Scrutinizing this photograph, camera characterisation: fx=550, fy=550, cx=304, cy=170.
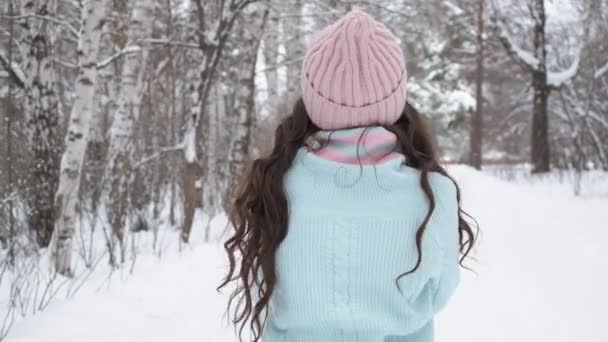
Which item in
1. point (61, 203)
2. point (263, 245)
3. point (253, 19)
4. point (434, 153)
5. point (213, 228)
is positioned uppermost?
point (253, 19)

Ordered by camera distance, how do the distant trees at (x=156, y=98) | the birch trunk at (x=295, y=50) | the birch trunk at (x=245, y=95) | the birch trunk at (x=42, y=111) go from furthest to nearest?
the birch trunk at (x=295, y=50)
the birch trunk at (x=245, y=95)
the birch trunk at (x=42, y=111)
the distant trees at (x=156, y=98)

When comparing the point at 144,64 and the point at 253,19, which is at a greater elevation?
the point at 253,19

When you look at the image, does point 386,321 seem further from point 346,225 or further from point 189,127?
point 189,127

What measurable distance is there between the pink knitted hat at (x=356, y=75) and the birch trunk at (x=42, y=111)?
14.9 ft

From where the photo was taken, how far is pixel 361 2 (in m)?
8.56

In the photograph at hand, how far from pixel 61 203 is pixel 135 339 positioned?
1.65m

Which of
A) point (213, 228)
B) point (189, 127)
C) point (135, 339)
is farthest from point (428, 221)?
point (213, 228)

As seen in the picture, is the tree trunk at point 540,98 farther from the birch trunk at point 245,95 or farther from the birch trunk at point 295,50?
the birch trunk at point 245,95

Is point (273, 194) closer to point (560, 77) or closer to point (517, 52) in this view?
point (517, 52)

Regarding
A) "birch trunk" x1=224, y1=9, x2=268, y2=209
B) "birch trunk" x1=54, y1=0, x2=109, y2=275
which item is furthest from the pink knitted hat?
"birch trunk" x1=224, y1=9, x2=268, y2=209

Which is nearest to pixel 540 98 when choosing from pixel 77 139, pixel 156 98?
pixel 156 98

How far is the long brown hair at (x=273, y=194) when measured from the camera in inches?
52.7

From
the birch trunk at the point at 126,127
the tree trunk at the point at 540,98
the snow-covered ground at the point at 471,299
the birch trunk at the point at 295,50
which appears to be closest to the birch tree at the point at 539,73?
the tree trunk at the point at 540,98

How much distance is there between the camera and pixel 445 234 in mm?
1323
